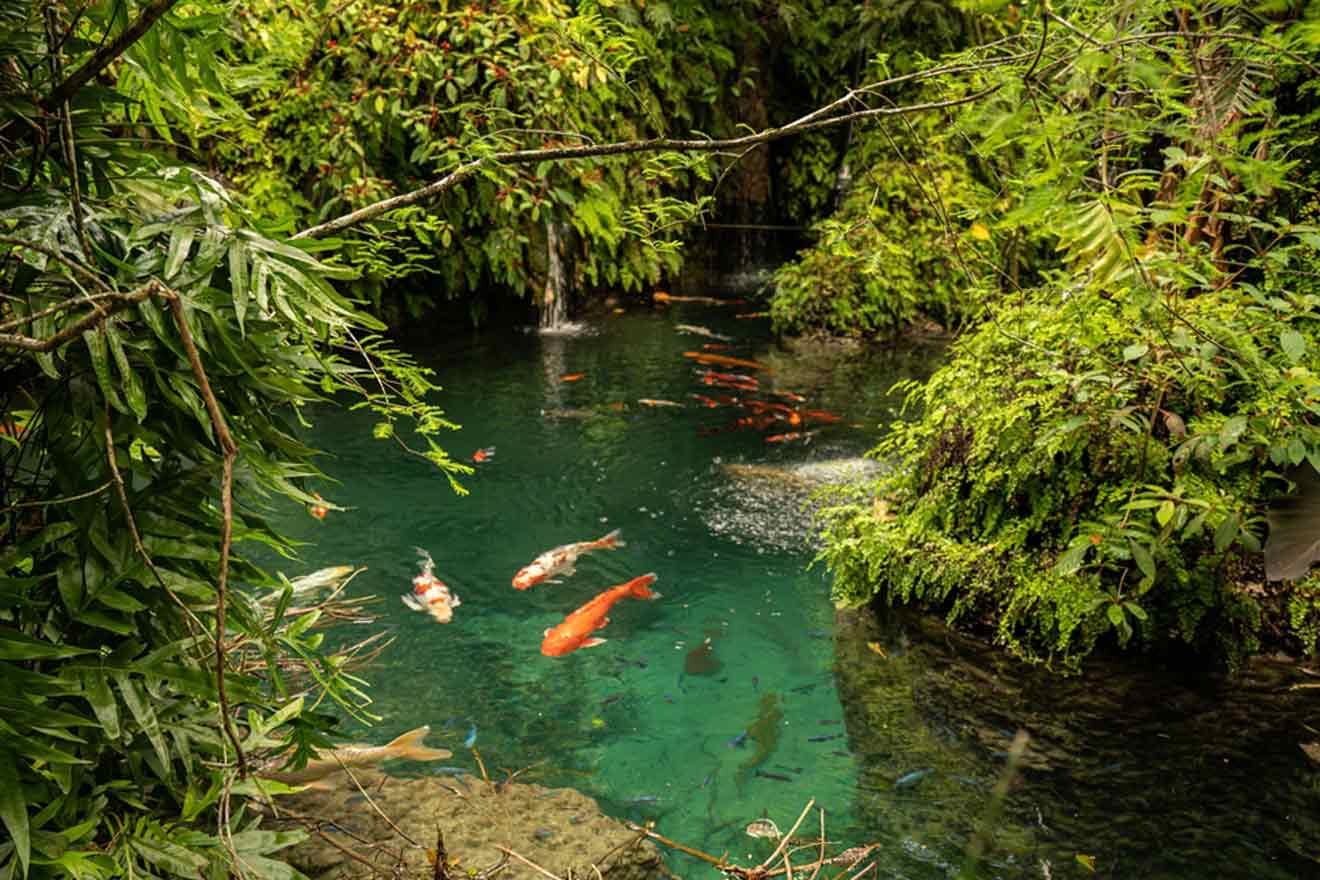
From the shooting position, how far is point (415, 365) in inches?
105

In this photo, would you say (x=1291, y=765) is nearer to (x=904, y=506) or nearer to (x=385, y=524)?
(x=904, y=506)

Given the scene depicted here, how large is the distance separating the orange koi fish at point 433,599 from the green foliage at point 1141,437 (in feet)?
7.72

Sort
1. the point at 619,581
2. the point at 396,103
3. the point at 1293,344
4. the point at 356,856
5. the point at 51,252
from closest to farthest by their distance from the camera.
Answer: the point at 51,252, the point at 356,856, the point at 1293,344, the point at 619,581, the point at 396,103

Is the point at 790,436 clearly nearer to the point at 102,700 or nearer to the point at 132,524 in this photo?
the point at 102,700

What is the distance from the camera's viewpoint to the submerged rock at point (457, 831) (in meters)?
2.64

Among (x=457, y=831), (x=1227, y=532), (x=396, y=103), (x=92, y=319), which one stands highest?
(x=396, y=103)

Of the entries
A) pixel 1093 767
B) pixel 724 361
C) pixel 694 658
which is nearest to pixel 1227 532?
pixel 1093 767

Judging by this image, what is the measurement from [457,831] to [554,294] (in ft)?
31.5

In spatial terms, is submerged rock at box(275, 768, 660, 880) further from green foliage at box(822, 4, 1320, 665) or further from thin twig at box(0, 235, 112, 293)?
green foliage at box(822, 4, 1320, 665)

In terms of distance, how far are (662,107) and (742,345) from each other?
371cm

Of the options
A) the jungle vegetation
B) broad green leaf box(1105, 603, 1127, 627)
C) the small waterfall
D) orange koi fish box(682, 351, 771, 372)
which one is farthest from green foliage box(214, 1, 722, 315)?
broad green leaf box(1105, 603, 1127, 627)

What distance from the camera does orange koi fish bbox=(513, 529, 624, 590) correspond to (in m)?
5.88

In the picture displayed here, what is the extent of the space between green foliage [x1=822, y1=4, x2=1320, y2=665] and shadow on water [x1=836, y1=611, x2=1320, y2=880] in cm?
20

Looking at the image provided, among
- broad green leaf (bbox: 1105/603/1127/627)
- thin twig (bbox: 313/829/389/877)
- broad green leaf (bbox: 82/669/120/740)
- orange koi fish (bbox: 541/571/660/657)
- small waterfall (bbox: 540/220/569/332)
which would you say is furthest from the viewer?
small waterfall (bbox: 540/220/569/332)
